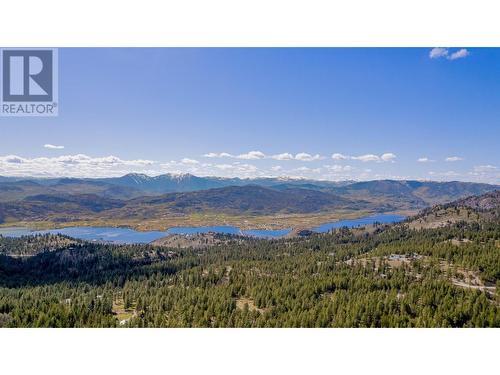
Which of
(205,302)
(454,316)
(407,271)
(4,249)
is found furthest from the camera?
(4,249)

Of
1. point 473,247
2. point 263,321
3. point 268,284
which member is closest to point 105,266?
point 268,284

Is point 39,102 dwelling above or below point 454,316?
above

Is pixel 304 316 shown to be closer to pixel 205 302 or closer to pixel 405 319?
pixel 405 319

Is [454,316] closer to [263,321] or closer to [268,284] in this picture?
[263,321]

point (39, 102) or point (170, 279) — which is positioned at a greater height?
point (39, 102)

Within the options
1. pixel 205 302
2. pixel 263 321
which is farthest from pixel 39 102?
pixel 263 321

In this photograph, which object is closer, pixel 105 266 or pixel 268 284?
pixel 268 284

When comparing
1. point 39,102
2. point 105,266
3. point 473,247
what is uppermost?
point 39,102

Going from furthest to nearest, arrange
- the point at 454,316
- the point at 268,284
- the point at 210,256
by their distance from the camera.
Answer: the point at 210,256 → the point at 268,284 → the point at 454,316

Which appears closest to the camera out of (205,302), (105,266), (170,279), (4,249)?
(205,302)
